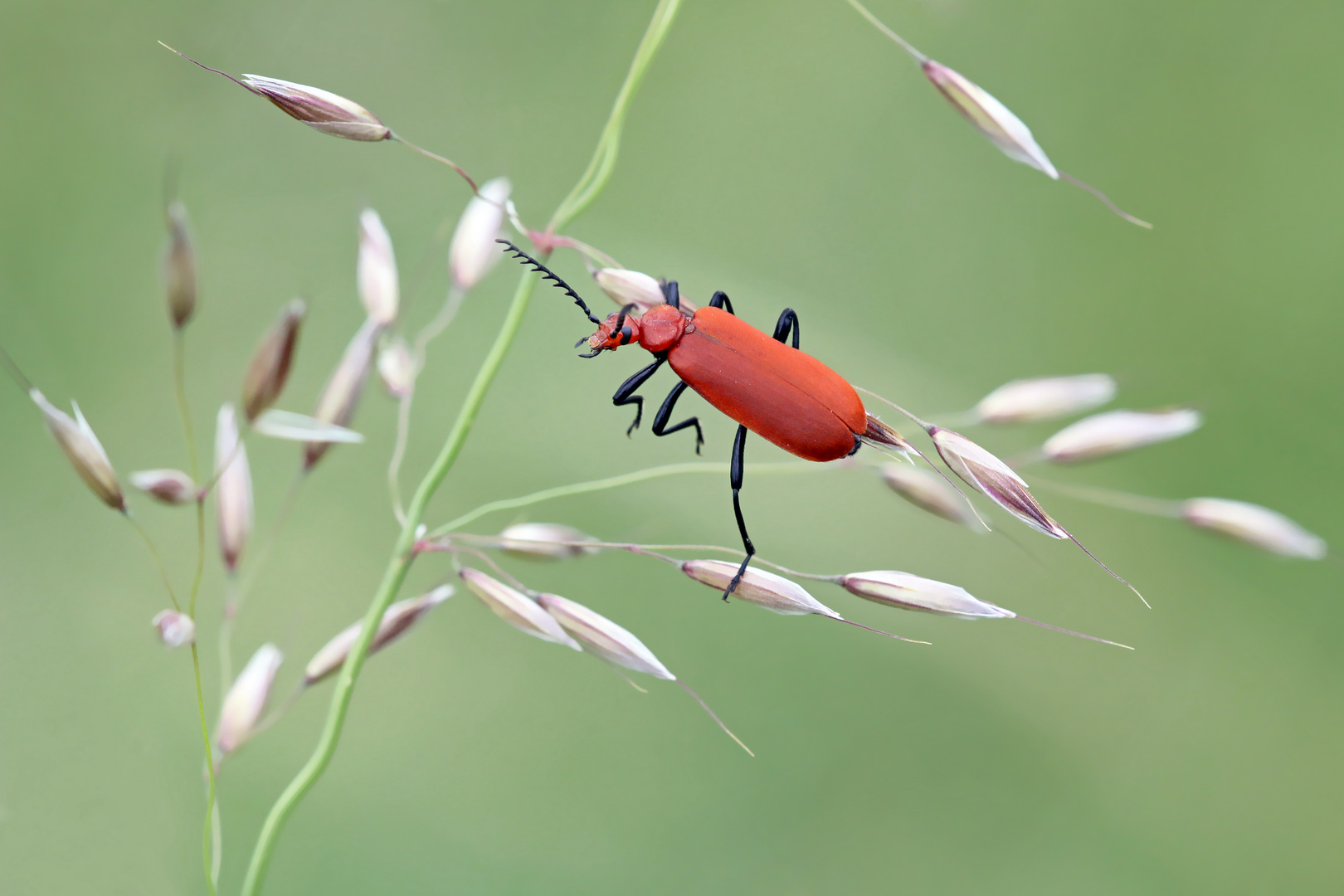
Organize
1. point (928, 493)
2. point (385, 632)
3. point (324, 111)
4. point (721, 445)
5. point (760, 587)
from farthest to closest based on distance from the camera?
point (721, 445)
point (928, 493)
point (385, 632)
point (760, 587)
point (324, 111)

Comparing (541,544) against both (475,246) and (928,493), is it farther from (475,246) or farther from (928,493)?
(928,493)

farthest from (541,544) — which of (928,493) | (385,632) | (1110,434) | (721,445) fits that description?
(1110,434)

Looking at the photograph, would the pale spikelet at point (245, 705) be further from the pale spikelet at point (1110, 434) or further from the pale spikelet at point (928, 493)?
the pale spikelet at point (1110, 434)

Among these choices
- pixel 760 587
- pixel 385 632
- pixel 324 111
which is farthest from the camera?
pixel 385 632

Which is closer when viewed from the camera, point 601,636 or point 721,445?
point 601,636

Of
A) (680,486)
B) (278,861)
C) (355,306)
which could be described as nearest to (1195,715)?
(680,486)

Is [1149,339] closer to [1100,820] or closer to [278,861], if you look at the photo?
[1100,820]

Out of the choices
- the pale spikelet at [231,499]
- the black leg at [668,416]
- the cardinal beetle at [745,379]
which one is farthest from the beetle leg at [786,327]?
the pale spikelet at [231,499]
